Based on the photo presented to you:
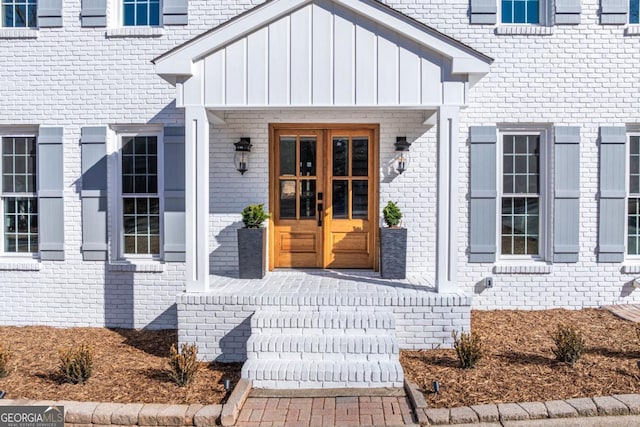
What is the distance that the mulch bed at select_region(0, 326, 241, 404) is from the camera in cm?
426

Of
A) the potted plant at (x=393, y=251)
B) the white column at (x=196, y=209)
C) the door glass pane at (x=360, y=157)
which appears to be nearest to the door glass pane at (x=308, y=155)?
the door glass pane at (x=360, y=157)

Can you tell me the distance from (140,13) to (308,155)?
3306 mm

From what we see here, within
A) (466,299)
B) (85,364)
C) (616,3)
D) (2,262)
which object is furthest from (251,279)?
(616,3)

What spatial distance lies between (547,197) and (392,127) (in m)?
2.51

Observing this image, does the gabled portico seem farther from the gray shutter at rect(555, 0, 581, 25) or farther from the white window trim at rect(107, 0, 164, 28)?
the gray shutter at rect(555, 0, 581, 25)

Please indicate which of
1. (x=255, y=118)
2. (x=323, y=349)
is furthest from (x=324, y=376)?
(x=255, y=118)

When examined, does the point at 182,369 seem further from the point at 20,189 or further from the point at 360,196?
→ the point at 20,189

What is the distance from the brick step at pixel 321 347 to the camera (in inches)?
187

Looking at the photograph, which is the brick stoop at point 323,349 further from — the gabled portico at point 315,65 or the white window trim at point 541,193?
the white window trim at point 541,193

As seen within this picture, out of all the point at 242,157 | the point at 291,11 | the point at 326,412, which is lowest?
the point at 326,412

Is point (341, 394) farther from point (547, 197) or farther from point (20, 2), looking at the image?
point (20, 2)

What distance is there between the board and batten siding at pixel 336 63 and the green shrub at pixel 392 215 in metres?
1.58

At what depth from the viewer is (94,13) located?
21.9ft

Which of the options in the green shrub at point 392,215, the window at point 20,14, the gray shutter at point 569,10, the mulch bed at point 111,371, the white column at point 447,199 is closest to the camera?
the mulch bed at point 111,371
